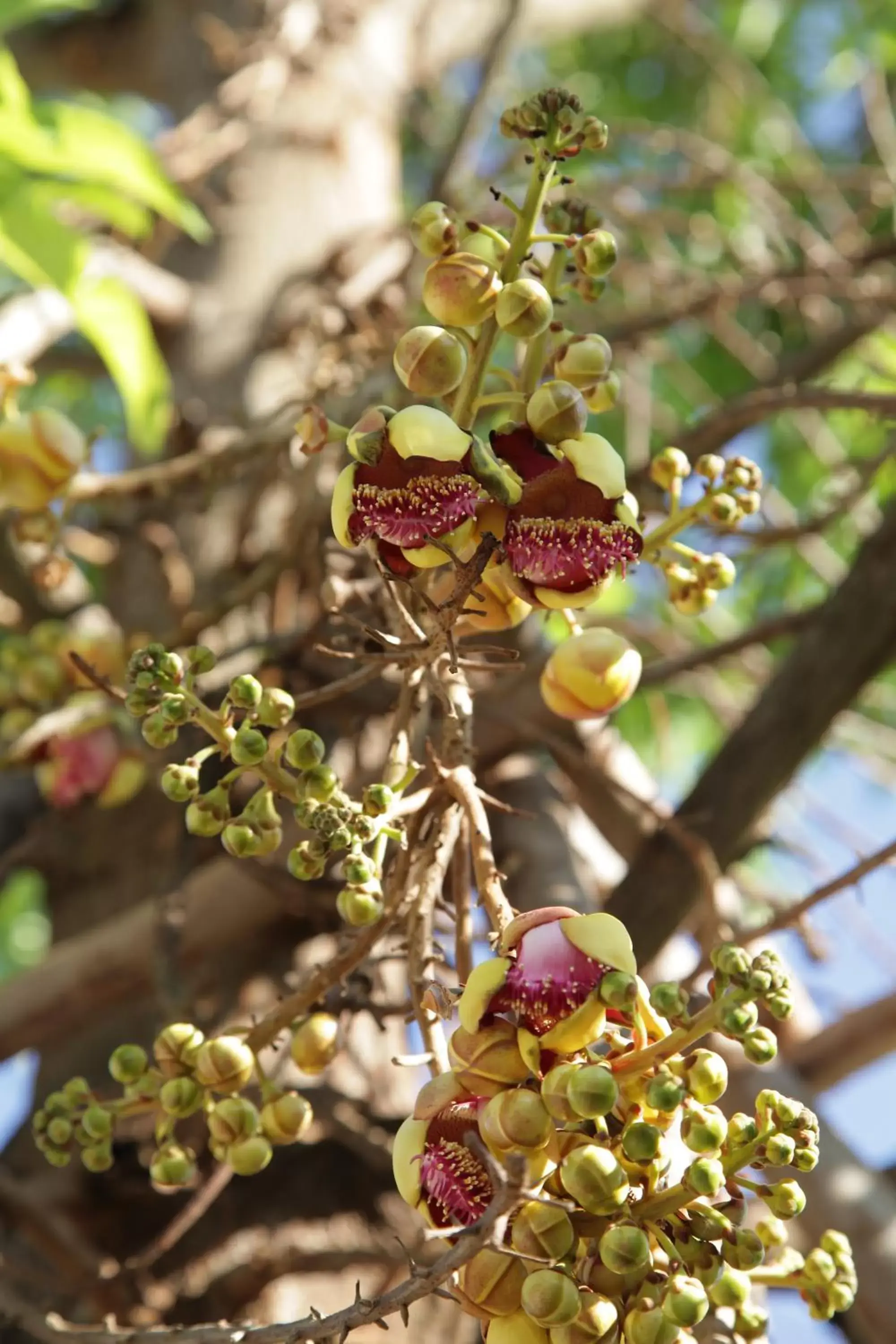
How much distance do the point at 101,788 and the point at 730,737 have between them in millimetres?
687

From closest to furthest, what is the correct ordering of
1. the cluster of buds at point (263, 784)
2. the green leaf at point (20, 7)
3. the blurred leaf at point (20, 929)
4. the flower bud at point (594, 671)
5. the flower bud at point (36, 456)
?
the cluster of buds at point (263, 784), the flower bud at point (594, 671), the flower bud at point (36, 456), the green leaf at point (20, 7), the blurred leaf at point (20, 929)

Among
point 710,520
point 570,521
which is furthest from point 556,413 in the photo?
point 710,520

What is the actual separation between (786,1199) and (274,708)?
1.06 feet

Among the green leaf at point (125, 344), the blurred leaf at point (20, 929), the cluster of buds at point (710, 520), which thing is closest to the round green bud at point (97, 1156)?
the cluster of buds at point (710, 520)

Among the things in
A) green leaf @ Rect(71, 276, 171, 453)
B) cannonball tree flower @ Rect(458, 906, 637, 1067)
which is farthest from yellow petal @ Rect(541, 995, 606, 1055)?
green leaf @ Rect(71, 276, 171, 453)

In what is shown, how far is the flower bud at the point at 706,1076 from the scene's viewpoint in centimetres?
57

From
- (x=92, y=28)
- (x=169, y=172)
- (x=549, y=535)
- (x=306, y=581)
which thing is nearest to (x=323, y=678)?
(x=306, y=581)

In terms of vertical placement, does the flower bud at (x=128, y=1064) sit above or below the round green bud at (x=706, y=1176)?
below

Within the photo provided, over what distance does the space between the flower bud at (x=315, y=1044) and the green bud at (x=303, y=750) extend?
158mm

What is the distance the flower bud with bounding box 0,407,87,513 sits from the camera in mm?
1061

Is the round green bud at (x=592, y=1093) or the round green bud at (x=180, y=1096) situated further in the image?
the round green bud at (x=180, y=1096)

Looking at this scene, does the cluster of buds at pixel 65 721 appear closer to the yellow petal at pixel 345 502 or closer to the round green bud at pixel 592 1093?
the yellow petal at pixel 345 502

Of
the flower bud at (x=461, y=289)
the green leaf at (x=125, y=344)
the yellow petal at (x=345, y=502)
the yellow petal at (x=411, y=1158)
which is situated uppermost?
the flower bud at (x=461, y=289)

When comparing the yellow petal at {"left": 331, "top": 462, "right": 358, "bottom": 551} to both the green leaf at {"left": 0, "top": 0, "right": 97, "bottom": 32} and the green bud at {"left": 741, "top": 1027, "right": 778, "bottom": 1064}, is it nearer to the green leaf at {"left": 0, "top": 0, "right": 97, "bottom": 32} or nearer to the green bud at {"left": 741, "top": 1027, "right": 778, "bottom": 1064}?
the green bud at {"left": 741, "top": 1027, "right": 778, "bottom": 1064}
